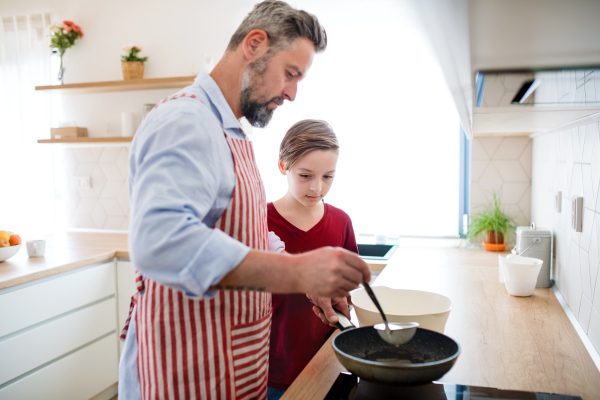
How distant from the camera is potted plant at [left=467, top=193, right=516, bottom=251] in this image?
2.55 meters

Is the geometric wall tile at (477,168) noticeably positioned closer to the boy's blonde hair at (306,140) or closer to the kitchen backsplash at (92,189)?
the boy's blonde hair at (306,140)

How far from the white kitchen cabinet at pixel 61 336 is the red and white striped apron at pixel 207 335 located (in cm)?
132

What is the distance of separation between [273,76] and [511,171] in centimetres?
218

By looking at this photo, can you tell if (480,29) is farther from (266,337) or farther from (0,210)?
(0,210)

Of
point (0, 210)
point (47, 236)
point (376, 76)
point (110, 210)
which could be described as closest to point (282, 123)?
point (376, 76)

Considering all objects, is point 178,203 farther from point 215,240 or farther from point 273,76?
point 273,76

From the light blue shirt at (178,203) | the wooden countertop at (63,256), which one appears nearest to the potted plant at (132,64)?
the wooden countertop at (63,256)

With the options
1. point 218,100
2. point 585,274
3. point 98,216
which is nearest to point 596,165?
point 585,274

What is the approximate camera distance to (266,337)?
99 centimetres

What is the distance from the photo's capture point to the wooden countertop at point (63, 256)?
76.0 inches

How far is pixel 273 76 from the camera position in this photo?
37.3 inches

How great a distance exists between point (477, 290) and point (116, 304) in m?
1.89

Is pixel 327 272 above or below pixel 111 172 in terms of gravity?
below

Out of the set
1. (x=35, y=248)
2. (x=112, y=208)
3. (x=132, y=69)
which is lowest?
(x=35, y=248)
